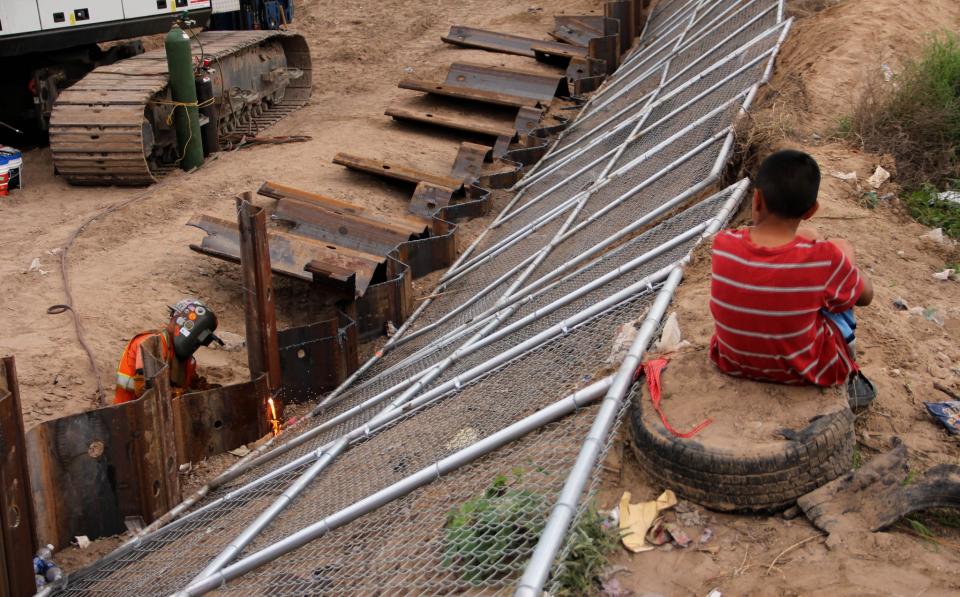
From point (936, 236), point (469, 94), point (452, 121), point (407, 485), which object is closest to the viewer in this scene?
point (407, 485)

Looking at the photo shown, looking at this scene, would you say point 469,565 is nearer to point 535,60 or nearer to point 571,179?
point 571,179

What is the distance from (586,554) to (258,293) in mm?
5055

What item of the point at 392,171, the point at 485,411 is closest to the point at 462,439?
the point at 485,411

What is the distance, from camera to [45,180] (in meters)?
14.3

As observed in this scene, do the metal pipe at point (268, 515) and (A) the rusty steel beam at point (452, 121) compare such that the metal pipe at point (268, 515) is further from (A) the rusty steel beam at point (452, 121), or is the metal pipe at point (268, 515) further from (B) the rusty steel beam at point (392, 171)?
(A) the rusty steel beam at point (452, 121)

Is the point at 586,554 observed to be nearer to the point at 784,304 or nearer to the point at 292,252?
the point at 784,304

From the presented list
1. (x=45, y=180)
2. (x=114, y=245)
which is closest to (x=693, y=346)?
(x=114, y=245)

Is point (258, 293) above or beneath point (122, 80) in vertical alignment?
beneath

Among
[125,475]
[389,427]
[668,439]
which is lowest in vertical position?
[125,475]

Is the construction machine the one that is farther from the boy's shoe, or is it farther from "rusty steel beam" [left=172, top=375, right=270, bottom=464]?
the boy's shoe

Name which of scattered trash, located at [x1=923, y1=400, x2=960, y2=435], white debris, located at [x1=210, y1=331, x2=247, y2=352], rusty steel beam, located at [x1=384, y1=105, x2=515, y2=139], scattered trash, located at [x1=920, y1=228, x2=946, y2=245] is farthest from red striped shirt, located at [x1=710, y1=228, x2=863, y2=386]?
rusty steel beam, located at [x1=384, y1=105, x2=515, y2=139]

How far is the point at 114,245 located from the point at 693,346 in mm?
8719

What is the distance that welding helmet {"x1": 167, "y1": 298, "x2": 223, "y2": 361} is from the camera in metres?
7.79

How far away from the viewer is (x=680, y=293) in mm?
5441
